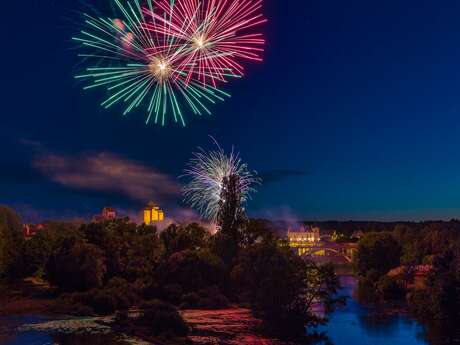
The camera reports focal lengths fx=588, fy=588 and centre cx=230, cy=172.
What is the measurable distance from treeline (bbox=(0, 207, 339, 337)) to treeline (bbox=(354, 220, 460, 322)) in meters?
6.91

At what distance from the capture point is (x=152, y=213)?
111000 millimetres

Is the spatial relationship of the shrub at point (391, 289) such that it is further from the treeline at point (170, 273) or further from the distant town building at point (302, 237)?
the distant town building at point (302, 237)

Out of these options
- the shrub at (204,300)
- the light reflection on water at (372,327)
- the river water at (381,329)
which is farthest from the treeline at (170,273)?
the river water at (381,329)

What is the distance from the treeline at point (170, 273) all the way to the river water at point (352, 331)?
1808 millimetres

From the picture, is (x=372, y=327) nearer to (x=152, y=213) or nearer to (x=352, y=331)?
(x=352, y=331)

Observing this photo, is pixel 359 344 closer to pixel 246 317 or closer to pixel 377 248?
pixel 246 317

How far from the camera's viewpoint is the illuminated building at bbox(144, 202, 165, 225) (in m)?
110

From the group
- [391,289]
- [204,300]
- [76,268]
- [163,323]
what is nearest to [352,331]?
[204,300]

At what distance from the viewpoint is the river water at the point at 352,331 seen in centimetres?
2711

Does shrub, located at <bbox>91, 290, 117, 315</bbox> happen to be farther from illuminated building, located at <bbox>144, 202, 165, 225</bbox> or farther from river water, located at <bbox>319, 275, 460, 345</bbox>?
illuminated building, located at <bbox>144, 202, 165, 225</bbox>

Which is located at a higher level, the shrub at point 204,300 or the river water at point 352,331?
the shrub at point 204,300

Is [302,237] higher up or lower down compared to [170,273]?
higher up

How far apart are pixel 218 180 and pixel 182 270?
30.9 ft

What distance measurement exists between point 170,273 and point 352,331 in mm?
16639
